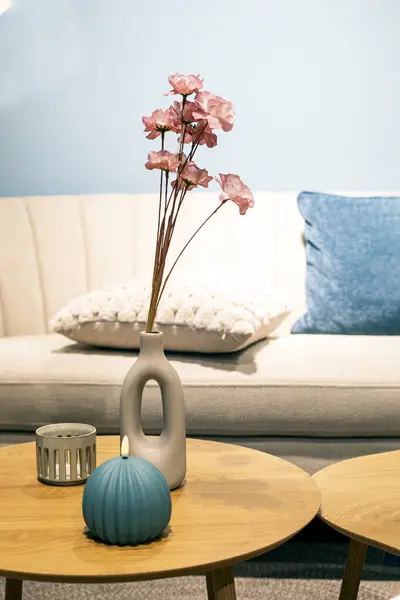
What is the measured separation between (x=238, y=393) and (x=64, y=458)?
663mm

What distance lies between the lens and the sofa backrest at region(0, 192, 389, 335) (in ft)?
7.38

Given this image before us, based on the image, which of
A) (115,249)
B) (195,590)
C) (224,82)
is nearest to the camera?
(195,590)

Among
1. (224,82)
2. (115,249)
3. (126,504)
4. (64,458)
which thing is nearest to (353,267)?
(115,249)

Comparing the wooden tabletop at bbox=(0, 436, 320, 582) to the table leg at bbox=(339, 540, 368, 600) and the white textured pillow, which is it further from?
the white textured pillow

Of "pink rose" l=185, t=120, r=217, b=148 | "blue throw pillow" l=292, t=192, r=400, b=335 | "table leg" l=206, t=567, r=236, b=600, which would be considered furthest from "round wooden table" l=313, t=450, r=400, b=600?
"blue throw pillow" l=292, t=192, r=400, b=335

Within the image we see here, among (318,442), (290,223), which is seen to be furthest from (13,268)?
(318,442)

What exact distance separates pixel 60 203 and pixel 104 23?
0.71 metres

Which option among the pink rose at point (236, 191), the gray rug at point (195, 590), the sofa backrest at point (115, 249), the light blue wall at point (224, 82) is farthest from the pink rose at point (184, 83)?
the light blue wall at point (224, 82)

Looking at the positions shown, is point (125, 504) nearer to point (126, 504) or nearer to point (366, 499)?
point (126, 504)

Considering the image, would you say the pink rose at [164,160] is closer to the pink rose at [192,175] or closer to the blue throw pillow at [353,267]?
the pink rose at [192,175]

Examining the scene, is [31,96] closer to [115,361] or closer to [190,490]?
[115,361]

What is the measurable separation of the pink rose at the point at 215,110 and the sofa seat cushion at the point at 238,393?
78cm

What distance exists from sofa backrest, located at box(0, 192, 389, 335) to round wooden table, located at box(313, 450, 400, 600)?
3.69 feet

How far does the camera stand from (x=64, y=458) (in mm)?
1021
